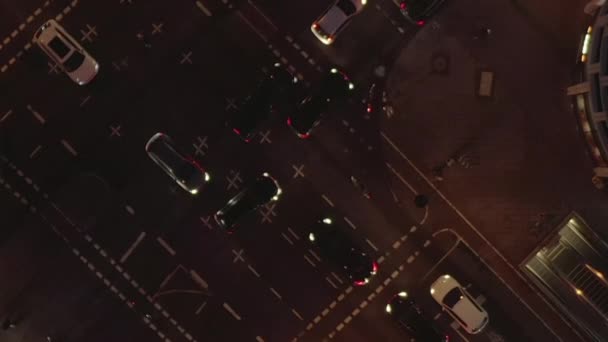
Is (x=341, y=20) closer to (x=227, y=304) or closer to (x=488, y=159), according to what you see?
(x=488, y=159)

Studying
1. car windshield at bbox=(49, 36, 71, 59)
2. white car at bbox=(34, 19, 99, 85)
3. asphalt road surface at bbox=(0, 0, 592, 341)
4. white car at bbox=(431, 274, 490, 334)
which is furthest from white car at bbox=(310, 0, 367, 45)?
white car at bbox=(431, 274, 490, 334)

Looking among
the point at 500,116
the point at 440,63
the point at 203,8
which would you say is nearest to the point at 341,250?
the point at 500,116

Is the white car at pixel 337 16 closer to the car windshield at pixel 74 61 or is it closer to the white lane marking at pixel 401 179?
the white lane marking at pixel 401 179

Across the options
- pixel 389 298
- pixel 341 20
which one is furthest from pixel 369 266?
pixel 341 20

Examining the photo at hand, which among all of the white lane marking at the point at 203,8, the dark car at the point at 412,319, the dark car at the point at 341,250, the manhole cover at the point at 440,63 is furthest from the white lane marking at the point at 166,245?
the manhole cover at the point at 440,63

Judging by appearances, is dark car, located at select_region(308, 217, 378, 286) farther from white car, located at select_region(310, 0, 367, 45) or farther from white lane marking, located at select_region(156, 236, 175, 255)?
white car, located at select_region(310, 0, 367, 45)
